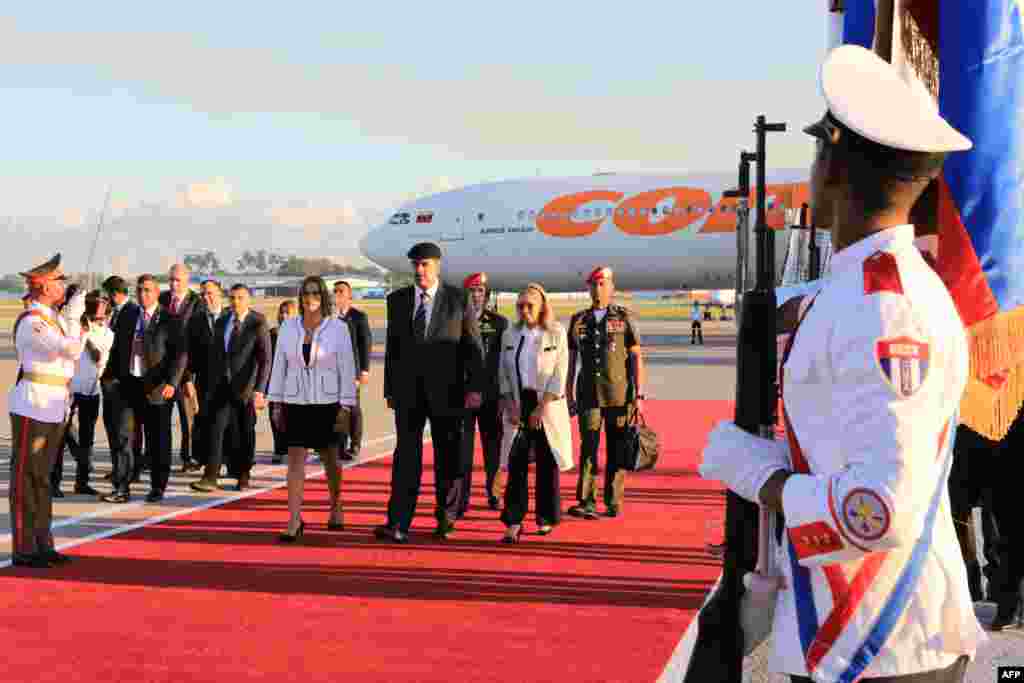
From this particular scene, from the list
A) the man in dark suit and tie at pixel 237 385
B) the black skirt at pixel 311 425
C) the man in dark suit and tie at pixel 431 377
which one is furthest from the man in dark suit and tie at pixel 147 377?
the man in dark suit and tie at pixel 431 377

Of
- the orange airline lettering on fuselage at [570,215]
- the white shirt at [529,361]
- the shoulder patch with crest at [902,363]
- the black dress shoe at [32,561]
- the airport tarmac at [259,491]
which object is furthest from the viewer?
the orange airline lettering on fuselage at [570,215]

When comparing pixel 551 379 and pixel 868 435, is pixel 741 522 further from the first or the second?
pixel 551 379

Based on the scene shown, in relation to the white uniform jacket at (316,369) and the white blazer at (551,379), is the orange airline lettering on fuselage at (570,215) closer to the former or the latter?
the white blazer at (551,379)

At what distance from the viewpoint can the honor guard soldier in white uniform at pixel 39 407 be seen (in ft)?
22.3

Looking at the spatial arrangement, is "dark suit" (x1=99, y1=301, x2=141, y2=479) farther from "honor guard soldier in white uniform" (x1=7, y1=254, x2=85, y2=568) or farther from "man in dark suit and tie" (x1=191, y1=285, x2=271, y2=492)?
"honor guard soldier in white uniform" (x1=7, y1=254, x2=85, y2=568)

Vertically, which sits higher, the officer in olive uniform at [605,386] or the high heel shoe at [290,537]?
the officer in olive uniform at [605,386]

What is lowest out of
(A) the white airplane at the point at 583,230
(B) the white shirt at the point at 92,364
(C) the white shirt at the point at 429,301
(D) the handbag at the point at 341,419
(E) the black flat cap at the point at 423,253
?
(D) the handbag at the point at 341,419

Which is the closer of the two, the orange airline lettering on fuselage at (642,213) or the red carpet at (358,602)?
the red carpet at (358,602)

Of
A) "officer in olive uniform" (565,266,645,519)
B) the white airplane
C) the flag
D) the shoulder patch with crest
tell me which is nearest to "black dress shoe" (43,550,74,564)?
"officer in olive uniform" (565,266,645,519)

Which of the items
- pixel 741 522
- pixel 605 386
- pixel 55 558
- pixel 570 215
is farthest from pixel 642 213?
pixel 741 522

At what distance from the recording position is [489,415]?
8891 mm

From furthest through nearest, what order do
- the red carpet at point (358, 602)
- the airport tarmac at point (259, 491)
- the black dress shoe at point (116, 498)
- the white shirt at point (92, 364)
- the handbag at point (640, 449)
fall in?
the white shirt at point (92, 364)
the black dress shoe at point (116, 498)
the handbag at point (640, 449)
the airport tarmac at point (259, 491)
the red carpet at point (358, 602)

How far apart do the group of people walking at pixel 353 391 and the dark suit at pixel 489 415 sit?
2 cm

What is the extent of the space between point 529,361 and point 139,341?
143 inches
